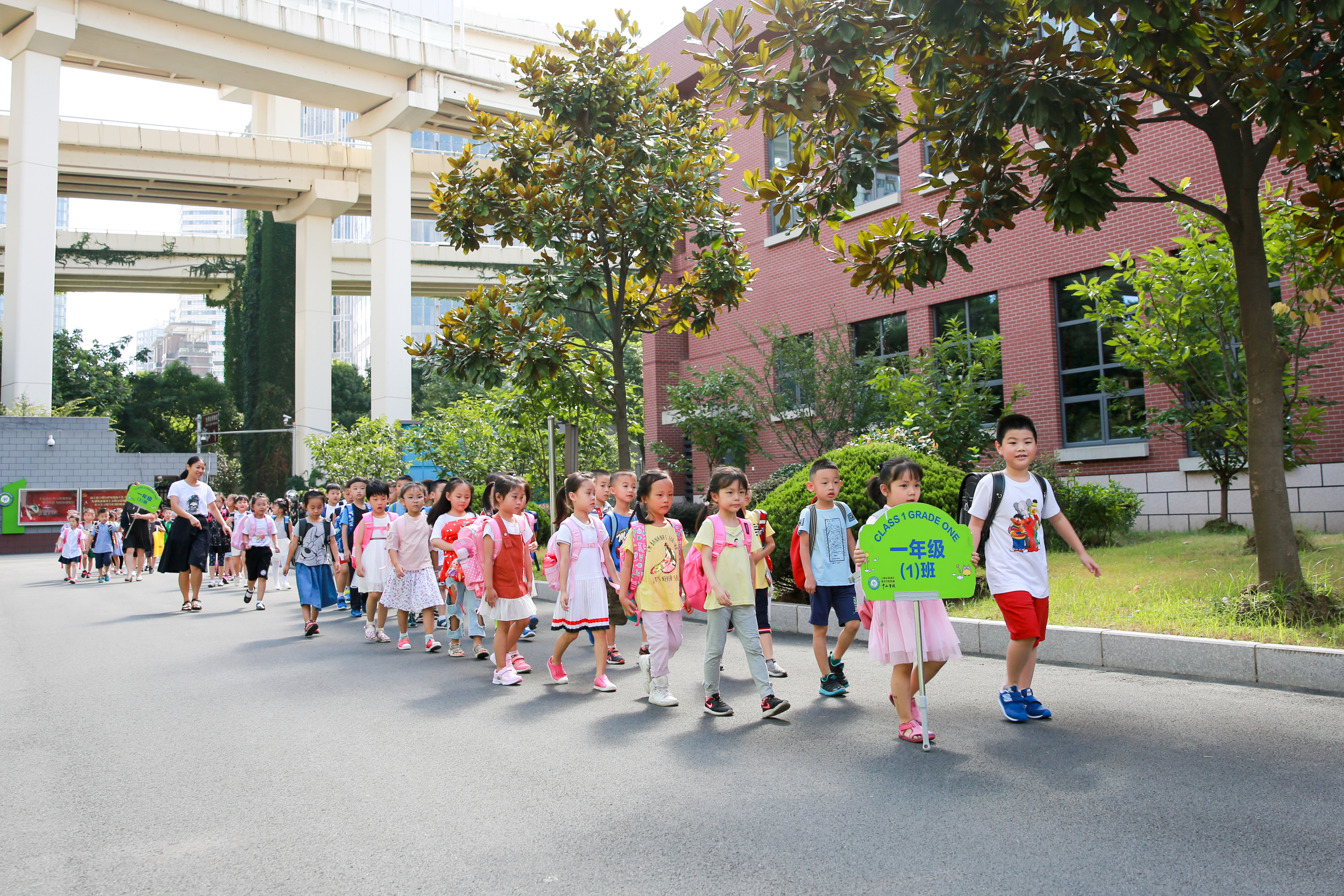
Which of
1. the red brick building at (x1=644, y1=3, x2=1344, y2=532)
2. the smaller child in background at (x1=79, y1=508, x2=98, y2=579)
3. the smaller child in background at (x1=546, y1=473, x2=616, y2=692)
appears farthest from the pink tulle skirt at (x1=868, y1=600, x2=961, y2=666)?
the smaller child in background at (x1=79, y1=508, x2=98, y2=579)

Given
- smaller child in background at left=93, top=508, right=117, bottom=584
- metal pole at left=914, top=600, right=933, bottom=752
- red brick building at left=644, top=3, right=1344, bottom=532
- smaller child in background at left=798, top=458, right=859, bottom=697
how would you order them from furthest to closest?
smaller child in background at left=93, top=508, right=117, bottom=584
red brick building at left=644, top=3, right=1344, bottom=532
smaller child in background at left=798, top=458, right=859, bottom=697
metal pole at left=914, top=600, right=933, bottom=752

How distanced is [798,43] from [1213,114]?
3.86m

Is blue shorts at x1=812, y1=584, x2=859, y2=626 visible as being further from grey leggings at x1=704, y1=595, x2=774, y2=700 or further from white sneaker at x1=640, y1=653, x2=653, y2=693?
white sneaker at x1=640, y1=653, x2=653, y2=693

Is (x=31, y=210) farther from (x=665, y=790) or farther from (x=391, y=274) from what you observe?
(x=665, y=790)

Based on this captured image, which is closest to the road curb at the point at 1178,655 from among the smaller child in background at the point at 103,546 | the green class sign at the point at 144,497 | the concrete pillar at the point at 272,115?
the green class sign at the point at 144,497

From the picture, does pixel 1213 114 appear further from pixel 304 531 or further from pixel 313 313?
pixel 313 313

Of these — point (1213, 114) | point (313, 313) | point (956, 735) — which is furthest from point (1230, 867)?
point (313, 313)

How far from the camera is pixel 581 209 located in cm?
1224

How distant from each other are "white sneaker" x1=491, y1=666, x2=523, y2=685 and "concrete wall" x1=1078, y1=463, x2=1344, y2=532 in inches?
393

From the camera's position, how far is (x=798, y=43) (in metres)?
6.86

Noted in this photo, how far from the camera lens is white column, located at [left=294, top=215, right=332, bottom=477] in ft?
164

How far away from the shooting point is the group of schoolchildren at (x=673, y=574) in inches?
224

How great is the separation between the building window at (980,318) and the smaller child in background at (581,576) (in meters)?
11.3

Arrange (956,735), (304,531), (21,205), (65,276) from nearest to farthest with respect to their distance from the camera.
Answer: (956,735) < (304,531) < (21,205) < (65,276)
